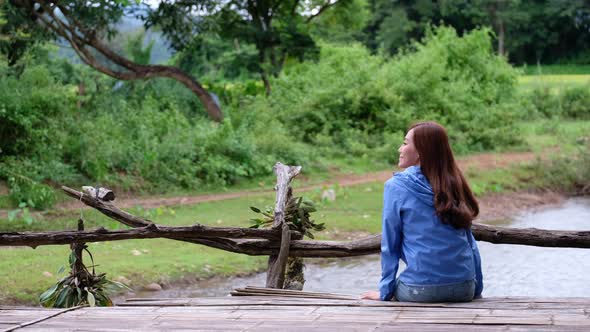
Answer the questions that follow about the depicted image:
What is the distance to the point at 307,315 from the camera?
13.1 ft

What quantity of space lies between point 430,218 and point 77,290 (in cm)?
218

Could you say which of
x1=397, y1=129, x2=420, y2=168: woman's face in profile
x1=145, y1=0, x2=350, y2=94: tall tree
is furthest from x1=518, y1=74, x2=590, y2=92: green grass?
x1=397, y1=129, x2=420, y2=168: woman's face in profile

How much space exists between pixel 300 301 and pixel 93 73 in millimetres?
17567

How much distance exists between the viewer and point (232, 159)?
15.4 meters

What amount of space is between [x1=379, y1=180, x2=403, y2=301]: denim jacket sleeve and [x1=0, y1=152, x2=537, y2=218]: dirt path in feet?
26.9

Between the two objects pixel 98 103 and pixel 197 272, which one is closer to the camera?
pixel 197 272

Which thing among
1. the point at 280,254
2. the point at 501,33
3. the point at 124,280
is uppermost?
the point at 501,33

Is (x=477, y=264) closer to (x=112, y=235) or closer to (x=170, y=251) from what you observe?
(x=112, y=235)

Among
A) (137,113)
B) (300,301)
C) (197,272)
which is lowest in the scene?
(197,272)

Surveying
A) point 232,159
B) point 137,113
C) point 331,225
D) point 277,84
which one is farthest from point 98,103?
point 331,225

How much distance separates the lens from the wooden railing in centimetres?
498

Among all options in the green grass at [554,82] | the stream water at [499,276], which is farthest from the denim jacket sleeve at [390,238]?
the green grass at [554,82]

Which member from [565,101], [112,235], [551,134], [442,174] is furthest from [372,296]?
[565,101]

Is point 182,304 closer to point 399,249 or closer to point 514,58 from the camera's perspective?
point 399,249
